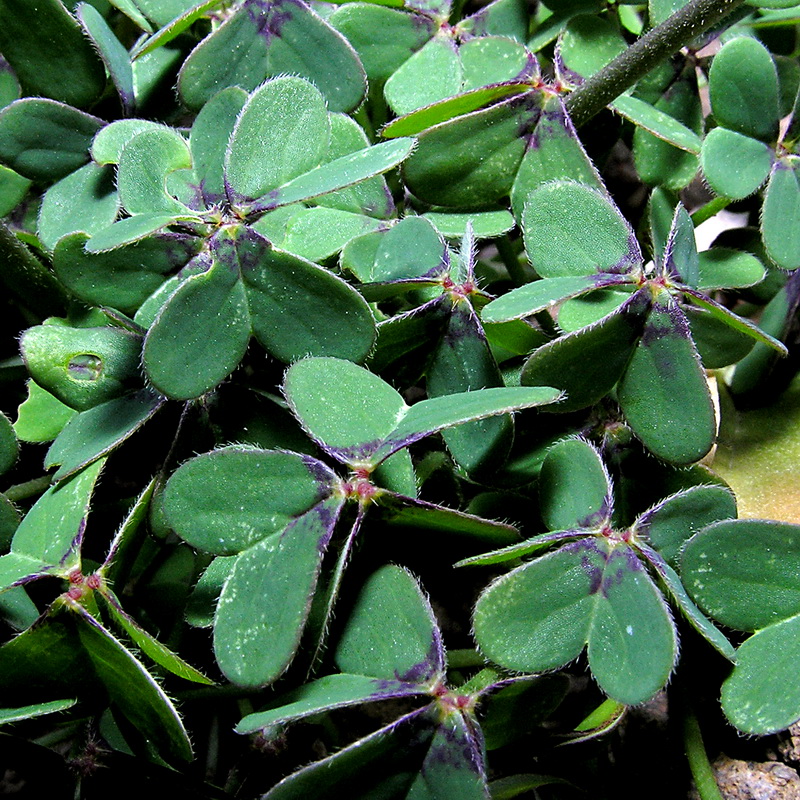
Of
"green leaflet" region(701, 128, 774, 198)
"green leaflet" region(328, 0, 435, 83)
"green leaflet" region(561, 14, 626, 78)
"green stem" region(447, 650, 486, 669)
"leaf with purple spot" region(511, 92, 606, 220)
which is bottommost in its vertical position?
"green stem" region(447, 650, 486, 669)

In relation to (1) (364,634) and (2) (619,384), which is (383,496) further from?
(2) (619,384)

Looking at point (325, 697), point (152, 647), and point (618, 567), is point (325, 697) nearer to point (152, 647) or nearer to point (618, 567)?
point (152, 647)

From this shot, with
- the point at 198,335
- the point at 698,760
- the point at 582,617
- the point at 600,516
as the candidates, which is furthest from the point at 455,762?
the point at 198,335

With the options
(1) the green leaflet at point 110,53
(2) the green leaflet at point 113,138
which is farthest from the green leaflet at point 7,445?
(1) the green leaflet at point 110,53

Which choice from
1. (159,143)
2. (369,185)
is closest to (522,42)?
(369,185)

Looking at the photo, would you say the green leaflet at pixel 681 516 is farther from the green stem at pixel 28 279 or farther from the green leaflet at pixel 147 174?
the green stem at pixel 28 279

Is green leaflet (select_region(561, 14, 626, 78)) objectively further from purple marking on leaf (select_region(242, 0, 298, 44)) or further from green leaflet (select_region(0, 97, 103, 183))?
green leaflet (select_region(0, 97, 103, 183))

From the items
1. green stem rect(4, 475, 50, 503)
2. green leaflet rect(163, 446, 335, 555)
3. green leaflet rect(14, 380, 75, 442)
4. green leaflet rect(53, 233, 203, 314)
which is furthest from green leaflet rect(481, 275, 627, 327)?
green stem rect(4, 475, 50, 503)
